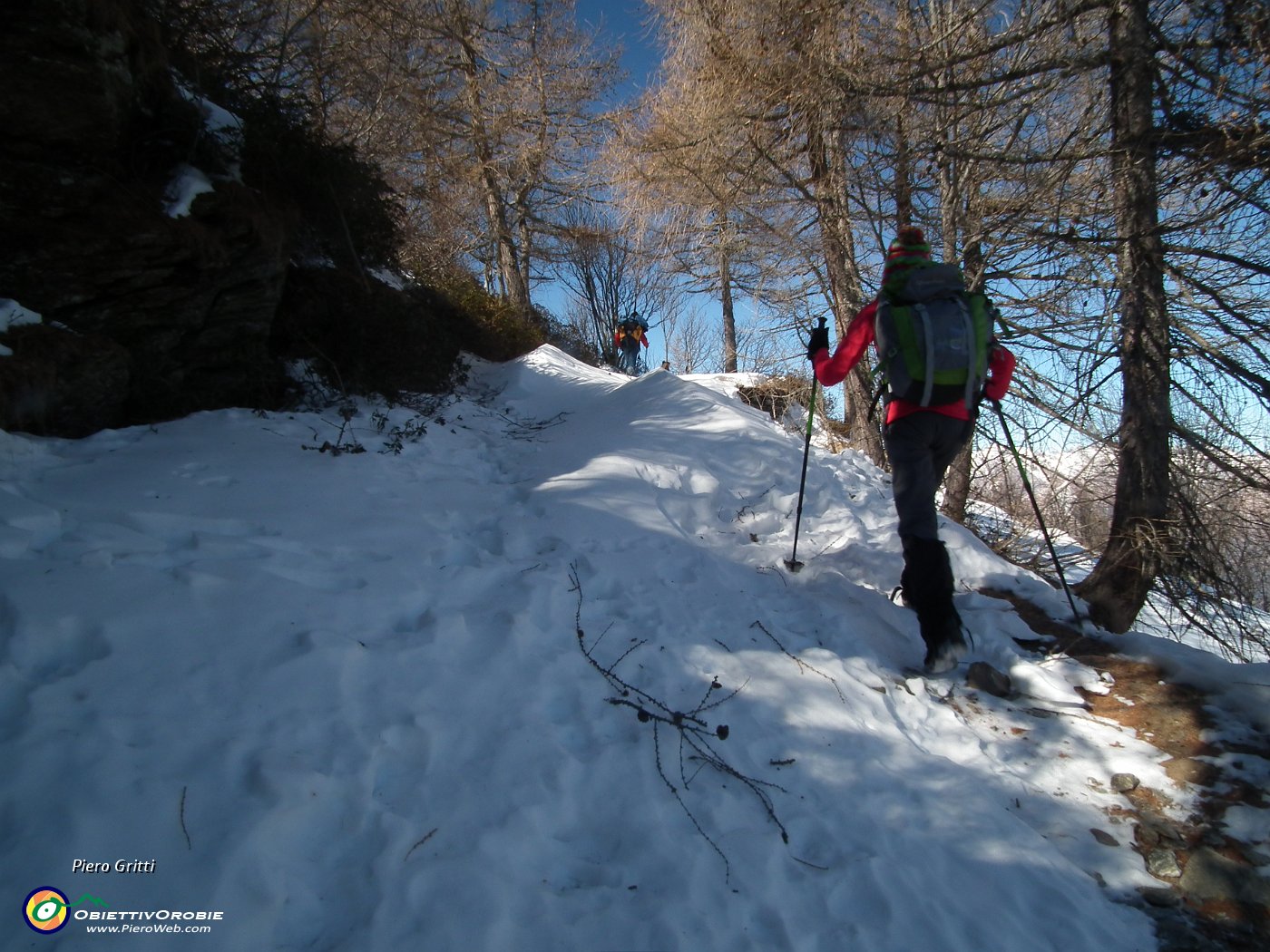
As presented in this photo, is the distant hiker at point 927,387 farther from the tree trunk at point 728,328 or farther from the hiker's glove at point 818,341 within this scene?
the tree trunk at point 728,328

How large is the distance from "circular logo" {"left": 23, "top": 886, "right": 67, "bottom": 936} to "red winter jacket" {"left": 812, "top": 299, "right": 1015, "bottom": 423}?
3411 millimetres

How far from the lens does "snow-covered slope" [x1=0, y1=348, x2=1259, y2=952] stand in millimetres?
1651

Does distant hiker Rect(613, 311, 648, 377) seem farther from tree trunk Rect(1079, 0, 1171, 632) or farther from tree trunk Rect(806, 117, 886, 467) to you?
tree trunk Rect(1079, 0, 1171, 632)

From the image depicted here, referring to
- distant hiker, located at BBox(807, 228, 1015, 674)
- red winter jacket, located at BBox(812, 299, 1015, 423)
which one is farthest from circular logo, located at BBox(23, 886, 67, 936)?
red winter jacket, located at BBox(812, 299, 1015, 423)

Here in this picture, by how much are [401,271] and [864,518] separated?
6.55 m

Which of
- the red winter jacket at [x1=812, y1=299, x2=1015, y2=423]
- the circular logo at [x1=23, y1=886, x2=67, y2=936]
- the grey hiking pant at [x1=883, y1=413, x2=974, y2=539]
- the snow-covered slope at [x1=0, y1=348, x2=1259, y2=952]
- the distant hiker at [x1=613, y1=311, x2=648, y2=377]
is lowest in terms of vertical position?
the circular logo at [x1=23, y1=886, x2=67, y2=936]

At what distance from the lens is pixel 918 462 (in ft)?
10.4

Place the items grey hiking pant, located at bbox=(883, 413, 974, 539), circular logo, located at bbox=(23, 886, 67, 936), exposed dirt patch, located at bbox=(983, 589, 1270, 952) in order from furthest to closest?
grey hiking pant, located at bbox=(883, 413, 974, 539)
exposed dirt patch, located at bbox=(983, 589, 1270, 952)
circular logo, located at bbox=(23, 886, 67, 936)

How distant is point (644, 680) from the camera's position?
2762 mm

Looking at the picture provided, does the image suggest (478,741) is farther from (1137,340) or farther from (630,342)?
(630,342)

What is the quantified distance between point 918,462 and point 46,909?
3.53 m

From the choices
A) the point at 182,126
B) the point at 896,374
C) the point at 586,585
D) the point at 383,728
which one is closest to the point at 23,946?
the point at 383,728

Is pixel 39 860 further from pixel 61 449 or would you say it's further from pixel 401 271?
pixel 401 271

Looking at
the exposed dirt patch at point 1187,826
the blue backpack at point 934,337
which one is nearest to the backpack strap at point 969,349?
the blue backpack at point 934,337
